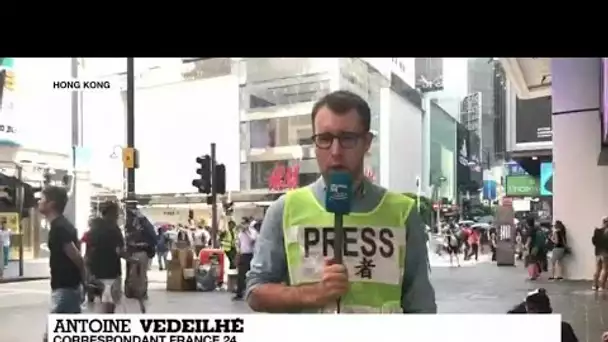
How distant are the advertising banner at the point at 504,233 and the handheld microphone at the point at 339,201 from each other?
→ 1.86 feet

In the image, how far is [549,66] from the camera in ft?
8.49

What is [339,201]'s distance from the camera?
8.27 feet

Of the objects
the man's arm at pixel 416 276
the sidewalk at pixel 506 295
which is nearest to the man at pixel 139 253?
the man's arm at pixel 416 276

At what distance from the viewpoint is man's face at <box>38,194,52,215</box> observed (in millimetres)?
2564

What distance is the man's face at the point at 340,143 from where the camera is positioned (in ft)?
8.35

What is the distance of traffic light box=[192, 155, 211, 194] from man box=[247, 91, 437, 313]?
0.25 meters

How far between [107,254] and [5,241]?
1.21 feet

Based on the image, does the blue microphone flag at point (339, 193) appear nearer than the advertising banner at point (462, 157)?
Yes

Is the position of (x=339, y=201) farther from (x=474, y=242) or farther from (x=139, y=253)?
(x=139, y=253)

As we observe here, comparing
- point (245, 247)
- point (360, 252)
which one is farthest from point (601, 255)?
point (245, 247)

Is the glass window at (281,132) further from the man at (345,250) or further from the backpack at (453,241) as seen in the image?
the backpack at (453,241)

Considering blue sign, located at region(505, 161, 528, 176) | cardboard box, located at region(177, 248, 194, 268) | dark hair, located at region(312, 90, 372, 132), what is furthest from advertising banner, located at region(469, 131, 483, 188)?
cardboard box, located at region(177, 248, 194, 268)
